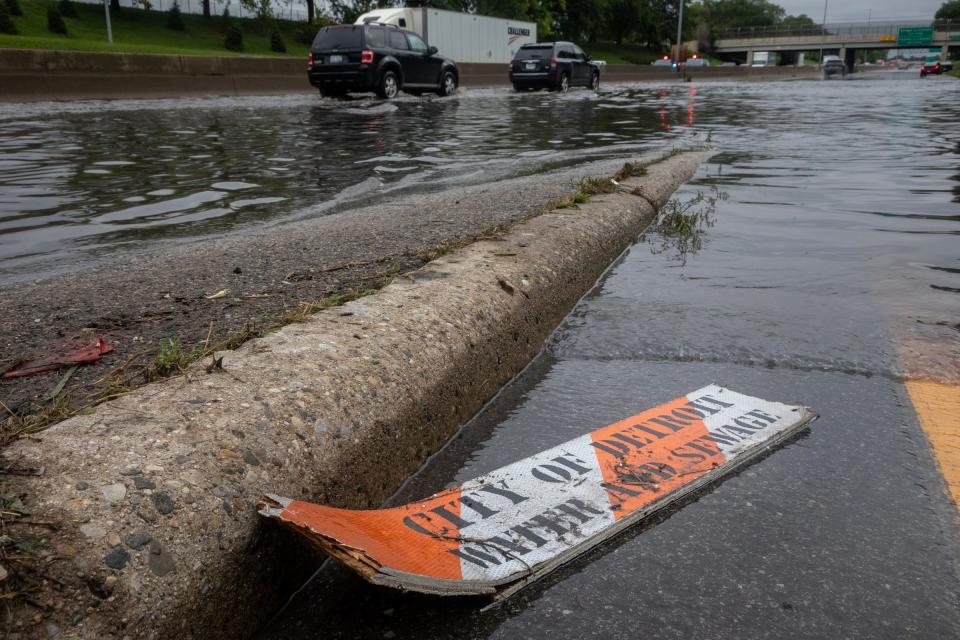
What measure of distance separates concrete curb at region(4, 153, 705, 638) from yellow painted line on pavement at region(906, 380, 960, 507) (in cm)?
143

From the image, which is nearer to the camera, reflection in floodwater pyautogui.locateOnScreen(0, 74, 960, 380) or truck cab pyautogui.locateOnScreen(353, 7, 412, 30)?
reflection in floodwater pyautogui.locateOnScreen(0, 74, 960, 380)

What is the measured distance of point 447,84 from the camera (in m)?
23.2

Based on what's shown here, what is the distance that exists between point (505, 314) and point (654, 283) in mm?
1380

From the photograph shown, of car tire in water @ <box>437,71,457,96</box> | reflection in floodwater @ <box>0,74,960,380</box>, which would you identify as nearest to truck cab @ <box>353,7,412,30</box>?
car tire in water @ <box>437,71,457,96</box>

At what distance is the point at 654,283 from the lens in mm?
4160

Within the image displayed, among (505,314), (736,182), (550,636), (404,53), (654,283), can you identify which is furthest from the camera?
(404,53)

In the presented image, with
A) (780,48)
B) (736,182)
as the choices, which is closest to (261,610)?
(736,182)

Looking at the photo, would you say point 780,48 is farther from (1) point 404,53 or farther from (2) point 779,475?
(2) point 779,475

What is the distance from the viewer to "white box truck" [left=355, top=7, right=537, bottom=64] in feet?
103

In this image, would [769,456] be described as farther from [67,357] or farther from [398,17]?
[398,17]

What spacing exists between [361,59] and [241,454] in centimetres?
1900

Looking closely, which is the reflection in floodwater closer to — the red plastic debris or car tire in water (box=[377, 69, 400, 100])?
the red plastic debris

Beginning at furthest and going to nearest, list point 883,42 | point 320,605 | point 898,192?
point 883,42, point 898,192, point 320,605

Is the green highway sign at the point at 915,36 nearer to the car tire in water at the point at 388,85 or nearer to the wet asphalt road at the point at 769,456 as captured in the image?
the car tire in water at the point at 388,85
